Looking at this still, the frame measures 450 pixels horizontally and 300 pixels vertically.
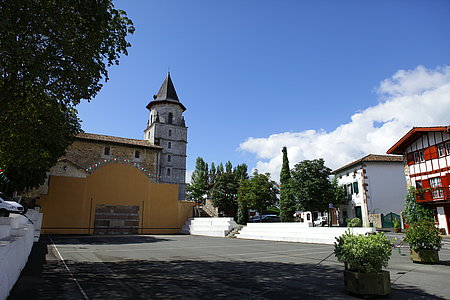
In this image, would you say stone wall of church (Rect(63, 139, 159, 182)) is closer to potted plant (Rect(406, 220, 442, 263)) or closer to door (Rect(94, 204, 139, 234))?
door (Rect(94, 204, 139, 234))

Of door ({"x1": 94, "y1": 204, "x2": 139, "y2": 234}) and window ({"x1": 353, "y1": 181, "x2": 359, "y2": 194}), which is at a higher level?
window ({"x1": 353, "y1": 181, "x2": 359, "y2": 194})

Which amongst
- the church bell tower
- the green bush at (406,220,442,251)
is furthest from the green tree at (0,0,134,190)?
the church bell tower

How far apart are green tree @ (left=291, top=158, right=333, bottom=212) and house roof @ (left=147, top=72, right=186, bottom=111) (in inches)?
1158

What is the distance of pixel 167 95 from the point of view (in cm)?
5306

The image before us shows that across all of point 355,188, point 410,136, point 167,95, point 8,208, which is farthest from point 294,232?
point 167,95

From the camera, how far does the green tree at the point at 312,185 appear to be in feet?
99.7

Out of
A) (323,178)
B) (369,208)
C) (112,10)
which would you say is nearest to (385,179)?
(369,208)

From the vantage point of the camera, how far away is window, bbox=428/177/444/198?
21.7 metres

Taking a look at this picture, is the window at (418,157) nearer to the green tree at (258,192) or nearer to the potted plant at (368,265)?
the green tree at (258,192)

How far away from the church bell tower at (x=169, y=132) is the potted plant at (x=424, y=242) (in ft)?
134

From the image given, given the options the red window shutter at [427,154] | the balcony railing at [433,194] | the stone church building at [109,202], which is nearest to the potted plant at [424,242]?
the balcony railing at [433,194]

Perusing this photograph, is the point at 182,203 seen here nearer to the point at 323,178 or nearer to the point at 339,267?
the point at 323,178

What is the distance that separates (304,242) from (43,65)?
1543 cm

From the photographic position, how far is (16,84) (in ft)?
26.1
